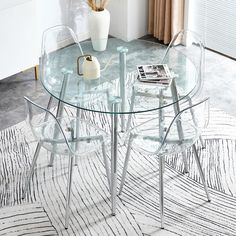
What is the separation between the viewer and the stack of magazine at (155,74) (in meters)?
3.83

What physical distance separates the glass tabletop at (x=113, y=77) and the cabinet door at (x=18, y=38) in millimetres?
871

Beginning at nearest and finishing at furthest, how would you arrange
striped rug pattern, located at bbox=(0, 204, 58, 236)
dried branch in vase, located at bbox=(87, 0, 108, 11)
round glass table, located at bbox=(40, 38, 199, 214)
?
round glass table, located at bbox=(40, 38, 199, 214) → striped rug pattern, located at bbox=(0, 204, 58, 236) → dried branch in vase, located at bbox=(87, 0, 108, 11)

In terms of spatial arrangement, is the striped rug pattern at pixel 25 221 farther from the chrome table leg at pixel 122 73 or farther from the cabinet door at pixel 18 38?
the cabinet door at pixel 18 38

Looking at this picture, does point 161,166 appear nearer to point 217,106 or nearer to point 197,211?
point 197,211

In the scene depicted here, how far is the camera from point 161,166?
3688 mm

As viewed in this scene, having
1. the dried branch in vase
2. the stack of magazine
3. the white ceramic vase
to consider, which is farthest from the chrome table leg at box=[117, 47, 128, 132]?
the dried branch in vase

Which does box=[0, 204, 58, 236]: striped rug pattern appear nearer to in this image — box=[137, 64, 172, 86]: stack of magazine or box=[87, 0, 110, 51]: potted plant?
box=[137, 64, 172, 86]: stack of magazine

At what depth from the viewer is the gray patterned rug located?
3.78 metres

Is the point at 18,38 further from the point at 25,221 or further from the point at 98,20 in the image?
the point at 25,221

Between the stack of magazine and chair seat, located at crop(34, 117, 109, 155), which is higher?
the stack of magazine

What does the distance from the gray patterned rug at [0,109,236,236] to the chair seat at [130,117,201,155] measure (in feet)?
1.51

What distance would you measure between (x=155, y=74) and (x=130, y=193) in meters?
0.83

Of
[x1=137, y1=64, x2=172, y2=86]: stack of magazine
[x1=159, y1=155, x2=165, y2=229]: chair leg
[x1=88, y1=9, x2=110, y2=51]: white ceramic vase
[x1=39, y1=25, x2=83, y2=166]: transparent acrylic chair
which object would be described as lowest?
[x1=159, y1=155, x2=165, y2=229]: chair leg

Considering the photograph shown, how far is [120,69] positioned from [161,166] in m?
0.73
